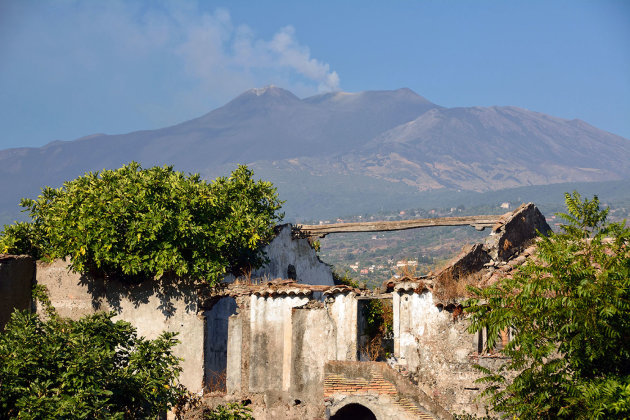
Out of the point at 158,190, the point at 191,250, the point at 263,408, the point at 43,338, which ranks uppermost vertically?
the point at 158,190

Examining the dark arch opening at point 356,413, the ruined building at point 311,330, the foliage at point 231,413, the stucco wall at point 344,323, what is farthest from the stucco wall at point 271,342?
the dark arch opening at point 356,413

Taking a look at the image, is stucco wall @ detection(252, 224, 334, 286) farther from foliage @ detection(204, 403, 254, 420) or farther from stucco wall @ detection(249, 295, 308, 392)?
foliage @ detection(204, 403, 254, 420)

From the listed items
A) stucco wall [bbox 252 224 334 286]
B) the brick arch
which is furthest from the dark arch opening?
stucco wall [bbox 252 224 334 286]

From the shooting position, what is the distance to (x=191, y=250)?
2978 cm

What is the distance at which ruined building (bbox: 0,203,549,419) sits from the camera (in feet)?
83.2

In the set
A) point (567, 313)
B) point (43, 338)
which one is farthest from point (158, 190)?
point (567, 313)

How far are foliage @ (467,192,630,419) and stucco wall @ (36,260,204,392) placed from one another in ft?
39.1

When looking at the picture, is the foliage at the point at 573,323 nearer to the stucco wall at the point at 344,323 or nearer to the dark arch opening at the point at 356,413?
the stucco wall at the point at 344,323

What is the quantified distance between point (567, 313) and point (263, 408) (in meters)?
10.9

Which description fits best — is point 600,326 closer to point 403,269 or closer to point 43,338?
point 403,269

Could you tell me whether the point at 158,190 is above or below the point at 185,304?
above

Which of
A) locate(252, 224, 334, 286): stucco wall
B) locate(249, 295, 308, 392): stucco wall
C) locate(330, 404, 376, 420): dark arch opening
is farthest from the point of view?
locate(252, 224, 334, 286): stucco wall

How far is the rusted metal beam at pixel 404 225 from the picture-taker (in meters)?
33.6

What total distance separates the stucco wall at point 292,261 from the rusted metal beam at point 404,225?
1.99 ft
